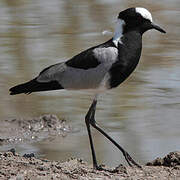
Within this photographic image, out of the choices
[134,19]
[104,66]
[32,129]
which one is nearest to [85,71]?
[104,66]

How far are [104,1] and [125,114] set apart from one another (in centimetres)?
519

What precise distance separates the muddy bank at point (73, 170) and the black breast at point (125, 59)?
70cm

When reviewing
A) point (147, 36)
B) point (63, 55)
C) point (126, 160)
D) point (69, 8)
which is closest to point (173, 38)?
point (147, 36)

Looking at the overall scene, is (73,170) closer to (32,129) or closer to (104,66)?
(104,66)

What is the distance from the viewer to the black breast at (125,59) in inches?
251

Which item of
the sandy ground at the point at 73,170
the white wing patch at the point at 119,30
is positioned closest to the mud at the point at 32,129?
the sandy ground at the point at 73,170

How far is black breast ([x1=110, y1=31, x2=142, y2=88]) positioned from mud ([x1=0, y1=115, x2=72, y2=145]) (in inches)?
48.0

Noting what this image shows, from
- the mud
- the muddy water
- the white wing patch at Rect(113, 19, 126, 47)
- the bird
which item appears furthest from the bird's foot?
the mud

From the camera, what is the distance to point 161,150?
7047mm

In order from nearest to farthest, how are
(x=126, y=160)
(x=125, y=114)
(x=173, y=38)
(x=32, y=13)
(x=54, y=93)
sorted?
(x=126, y=160), (x=125, y=114), (x=54, y=93), (x=173, y=38), (x=32, y=13)

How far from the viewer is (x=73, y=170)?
604 cm

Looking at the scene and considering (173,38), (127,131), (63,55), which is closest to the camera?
(127,131)

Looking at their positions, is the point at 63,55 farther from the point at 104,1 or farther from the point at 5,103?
the point at 104,1

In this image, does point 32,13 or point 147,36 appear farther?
point 32,13
